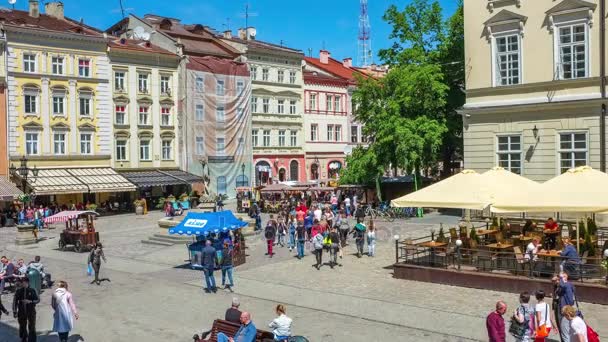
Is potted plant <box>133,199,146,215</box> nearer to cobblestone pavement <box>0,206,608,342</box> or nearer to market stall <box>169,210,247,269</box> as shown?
cobblestone pavement <box>0,206,608,342</box>

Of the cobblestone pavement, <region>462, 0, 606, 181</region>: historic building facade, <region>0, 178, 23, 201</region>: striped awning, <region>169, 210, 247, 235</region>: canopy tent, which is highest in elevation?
<region>462, 0, 606, 181</region>: historic building facade

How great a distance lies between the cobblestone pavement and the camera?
13398 mm

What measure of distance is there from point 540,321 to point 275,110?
49.0 metres

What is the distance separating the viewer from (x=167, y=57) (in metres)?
51.0

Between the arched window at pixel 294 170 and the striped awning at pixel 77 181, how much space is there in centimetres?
1768

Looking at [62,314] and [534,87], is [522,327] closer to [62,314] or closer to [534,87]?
[62,314]

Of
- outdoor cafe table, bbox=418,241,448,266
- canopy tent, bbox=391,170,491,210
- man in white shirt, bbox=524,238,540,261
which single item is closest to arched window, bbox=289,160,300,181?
canopy tent, bbox=391,170,491,210

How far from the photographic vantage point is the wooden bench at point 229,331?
10875mm

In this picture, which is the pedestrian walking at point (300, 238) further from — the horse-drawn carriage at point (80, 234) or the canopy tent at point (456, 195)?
the horse-drawn carriage at point (80, 234)

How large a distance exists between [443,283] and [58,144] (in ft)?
116

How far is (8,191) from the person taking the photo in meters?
40.5

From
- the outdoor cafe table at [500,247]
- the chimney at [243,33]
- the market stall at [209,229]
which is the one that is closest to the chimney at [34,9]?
the chimney at [243,33]

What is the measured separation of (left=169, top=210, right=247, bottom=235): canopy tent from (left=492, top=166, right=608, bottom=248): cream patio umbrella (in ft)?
29.3

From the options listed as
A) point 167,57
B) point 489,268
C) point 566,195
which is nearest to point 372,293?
point 489,268
